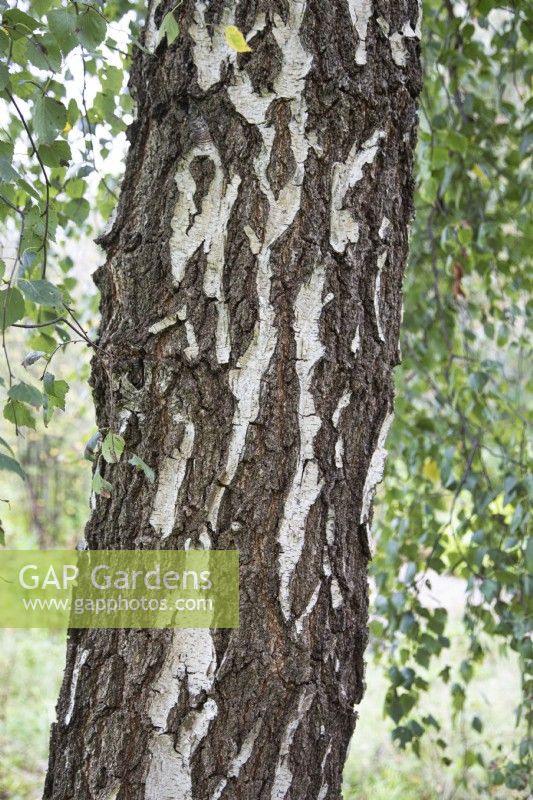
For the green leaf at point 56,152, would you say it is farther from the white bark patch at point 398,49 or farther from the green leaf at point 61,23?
the white bark patch at point 398,49

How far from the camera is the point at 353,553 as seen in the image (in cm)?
77

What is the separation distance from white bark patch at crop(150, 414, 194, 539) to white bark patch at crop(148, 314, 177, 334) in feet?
0.29

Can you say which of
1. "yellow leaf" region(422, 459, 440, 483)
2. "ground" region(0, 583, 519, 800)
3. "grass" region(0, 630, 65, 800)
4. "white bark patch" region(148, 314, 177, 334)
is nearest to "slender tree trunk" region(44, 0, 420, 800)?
"white bark patch" region(148, 314, 177, 334)

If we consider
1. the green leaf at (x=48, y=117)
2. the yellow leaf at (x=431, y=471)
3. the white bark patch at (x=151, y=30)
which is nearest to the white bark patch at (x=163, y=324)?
the green leaf at (x=48, y=117)

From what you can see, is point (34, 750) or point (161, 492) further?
point (34, 750)

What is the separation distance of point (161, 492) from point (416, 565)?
1023mm

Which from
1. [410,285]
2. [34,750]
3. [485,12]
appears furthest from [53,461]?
[485,12]

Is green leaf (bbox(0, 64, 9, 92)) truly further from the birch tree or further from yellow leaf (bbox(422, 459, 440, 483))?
yellow leaf (bbox(422, 459, 440, 483))

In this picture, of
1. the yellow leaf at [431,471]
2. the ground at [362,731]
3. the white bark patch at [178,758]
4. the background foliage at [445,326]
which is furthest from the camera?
the ground at [362,731]

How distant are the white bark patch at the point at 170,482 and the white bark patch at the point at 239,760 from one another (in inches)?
8.0

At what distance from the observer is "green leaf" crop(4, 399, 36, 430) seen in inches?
28.9

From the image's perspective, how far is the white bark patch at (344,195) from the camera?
0.76 metres

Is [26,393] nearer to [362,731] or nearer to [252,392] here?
[252,392]

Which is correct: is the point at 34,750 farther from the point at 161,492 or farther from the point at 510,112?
the point at 510,112
